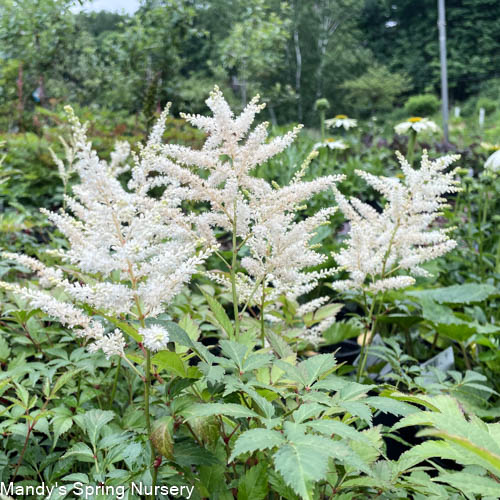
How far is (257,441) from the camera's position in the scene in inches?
28.1

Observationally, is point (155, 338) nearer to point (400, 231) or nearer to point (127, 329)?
point (127, 329)

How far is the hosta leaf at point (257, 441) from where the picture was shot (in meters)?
0.69

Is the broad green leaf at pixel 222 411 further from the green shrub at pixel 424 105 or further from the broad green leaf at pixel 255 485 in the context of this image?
the green shrub at pixel 424 105

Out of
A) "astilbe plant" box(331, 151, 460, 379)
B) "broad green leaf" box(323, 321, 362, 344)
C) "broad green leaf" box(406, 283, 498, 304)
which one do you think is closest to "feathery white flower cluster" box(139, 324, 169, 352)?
"astilbe plant" box(331, 151, 460, 379)

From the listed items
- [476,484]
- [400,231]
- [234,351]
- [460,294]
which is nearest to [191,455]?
[234,351]

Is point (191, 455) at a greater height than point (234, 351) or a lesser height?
lesser

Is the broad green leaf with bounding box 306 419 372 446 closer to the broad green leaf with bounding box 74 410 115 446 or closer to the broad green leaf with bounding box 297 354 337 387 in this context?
the broad green leaf with bounding box 297 354 337 387

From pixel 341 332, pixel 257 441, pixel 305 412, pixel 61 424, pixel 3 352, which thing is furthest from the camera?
pixel 341 332

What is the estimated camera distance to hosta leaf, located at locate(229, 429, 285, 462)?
2.26ft

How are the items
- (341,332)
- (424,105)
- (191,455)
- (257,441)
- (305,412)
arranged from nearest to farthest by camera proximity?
(257,441) → (305,412) → (191,455) → (341,332) → (424,105)

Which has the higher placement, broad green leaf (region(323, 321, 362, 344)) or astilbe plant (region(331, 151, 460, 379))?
astilbe plant (region(331, 151, 460, 379))

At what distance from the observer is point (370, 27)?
119 ft

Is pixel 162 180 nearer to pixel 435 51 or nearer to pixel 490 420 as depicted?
pixel 490 420

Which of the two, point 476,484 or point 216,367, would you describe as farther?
point 216,367
